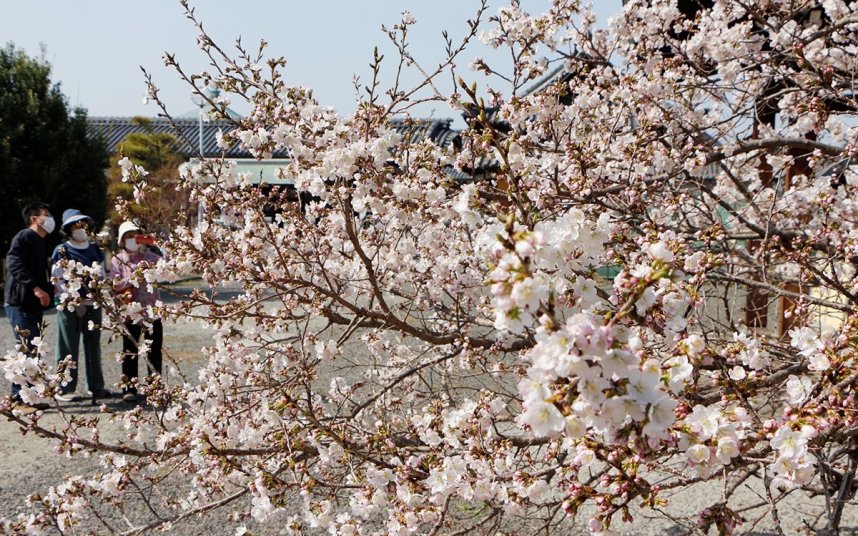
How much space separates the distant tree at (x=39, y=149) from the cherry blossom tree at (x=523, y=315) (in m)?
10.7

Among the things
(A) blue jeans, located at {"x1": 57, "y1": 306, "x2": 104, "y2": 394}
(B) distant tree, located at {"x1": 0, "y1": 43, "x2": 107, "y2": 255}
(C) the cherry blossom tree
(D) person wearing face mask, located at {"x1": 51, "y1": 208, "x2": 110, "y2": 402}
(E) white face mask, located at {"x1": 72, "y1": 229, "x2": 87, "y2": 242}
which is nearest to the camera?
(C) the cherry blossom tree

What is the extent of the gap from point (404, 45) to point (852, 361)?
2.35m

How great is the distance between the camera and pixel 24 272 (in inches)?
221

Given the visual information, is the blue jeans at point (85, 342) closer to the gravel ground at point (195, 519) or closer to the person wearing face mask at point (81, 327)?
the person wearing face mask at point (81, 327)

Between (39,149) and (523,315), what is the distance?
14593mm

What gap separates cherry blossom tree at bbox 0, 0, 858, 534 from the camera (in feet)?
4.37

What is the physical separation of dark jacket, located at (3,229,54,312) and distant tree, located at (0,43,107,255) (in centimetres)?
815

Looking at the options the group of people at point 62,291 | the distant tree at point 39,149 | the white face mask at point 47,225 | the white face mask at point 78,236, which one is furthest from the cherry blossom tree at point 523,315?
Result: the distant tree at point 39,149

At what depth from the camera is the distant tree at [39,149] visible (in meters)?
12.6

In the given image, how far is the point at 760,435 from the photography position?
1.43m

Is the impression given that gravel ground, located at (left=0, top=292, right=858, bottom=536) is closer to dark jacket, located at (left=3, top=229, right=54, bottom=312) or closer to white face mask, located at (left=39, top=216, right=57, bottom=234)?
dark jacket, located at (left=3, top=229, right=54, bottom=312)

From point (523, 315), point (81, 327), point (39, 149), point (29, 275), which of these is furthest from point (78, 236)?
point (39, 149)

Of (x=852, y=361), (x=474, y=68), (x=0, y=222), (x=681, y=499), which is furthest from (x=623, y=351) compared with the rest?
(x=0, y=222)

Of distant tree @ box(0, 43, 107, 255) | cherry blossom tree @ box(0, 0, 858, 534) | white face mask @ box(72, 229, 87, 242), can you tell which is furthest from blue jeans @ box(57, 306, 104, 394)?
distant tree @ box(0, 43, 107, 255)
